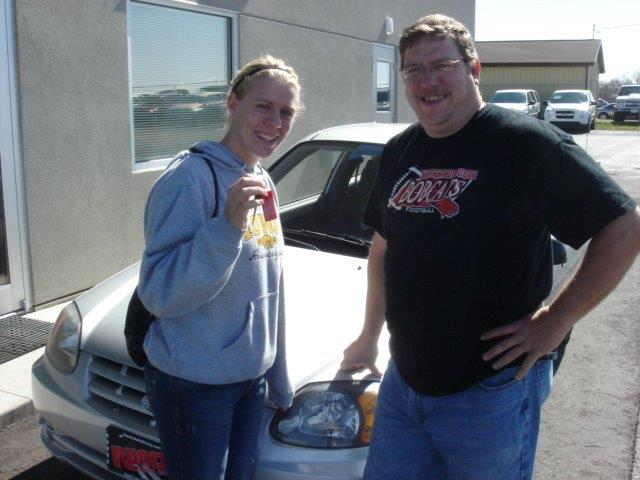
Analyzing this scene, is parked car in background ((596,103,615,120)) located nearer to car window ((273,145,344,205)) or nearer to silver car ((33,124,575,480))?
car window ((273,145,344,205))

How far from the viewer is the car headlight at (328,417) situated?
2381 millimetres

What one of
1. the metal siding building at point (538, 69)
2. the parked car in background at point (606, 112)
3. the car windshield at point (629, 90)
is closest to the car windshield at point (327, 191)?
the metal siding building at point (538, 69)

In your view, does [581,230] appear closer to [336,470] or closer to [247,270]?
[247,270]

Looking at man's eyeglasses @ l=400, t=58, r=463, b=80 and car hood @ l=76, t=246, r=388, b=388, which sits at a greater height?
man's eyeglasses @ l=400, t=58, r=463, b=80

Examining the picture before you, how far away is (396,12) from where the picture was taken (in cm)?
1205

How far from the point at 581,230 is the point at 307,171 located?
276 centimetres

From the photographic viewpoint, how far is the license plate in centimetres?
249

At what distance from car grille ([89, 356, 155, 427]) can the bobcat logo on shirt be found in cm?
119

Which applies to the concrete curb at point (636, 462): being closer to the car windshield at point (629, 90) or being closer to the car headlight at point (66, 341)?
the car headlight at point (66, 341)

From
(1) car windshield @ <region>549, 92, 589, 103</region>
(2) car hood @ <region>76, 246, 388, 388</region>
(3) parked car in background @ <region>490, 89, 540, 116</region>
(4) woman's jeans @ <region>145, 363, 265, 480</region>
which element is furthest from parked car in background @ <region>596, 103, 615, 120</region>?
(4) woman's jeans @ <region>145, 363, 265, 480</region>

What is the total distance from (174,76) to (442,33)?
5393mm

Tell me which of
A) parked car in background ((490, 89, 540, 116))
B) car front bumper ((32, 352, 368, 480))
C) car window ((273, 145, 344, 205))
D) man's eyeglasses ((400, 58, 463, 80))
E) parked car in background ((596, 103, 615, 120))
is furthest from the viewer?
parked car in background ((596, 103, 615, 120))

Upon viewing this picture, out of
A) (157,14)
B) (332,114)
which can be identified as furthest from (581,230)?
(332,114)

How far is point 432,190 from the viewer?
205 cm
